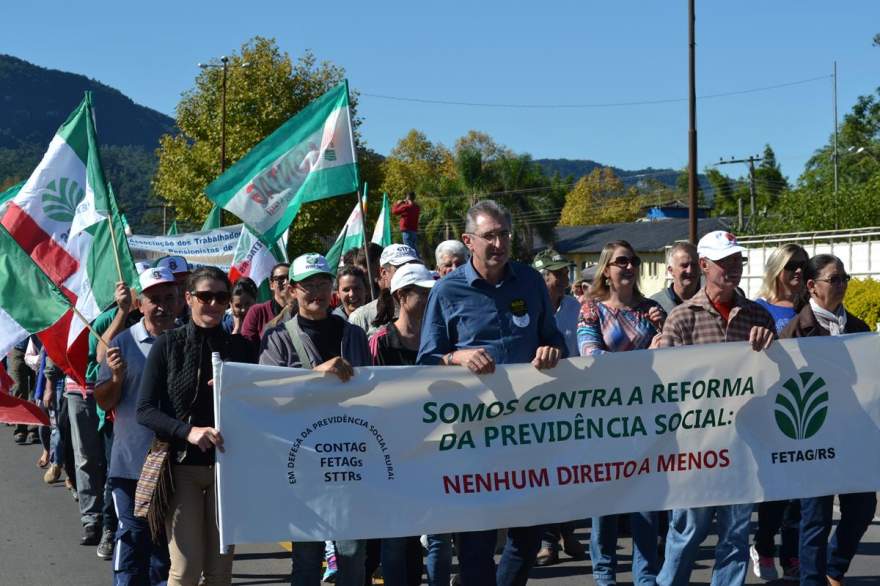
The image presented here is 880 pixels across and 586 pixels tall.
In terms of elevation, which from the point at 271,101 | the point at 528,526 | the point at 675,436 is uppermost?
the point at 271,101

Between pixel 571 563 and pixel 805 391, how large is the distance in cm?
257

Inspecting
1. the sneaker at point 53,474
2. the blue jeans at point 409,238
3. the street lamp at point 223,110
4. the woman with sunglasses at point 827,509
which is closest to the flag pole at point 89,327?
the woman with sunglasses at point 827,509

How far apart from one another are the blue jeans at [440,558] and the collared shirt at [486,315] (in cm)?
101

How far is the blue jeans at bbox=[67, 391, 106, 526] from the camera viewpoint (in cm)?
860

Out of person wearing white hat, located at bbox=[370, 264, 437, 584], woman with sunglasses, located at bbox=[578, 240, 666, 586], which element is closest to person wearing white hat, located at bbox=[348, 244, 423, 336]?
person wearing white hat, located at bbox=[370, 264, 437, 584]

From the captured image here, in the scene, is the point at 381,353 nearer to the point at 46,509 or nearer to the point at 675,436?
the point at 675,436

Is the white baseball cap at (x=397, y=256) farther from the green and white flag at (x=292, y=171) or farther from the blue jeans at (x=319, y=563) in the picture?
the blue jeans at (x=319, y=563)

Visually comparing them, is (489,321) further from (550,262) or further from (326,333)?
(550,262)

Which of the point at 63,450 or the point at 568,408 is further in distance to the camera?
the point at 63,450

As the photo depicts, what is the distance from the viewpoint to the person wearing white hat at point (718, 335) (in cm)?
572

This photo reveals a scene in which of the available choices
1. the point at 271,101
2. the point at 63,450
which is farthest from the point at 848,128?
the point at 63,450

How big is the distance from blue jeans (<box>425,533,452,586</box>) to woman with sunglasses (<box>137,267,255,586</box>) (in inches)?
39.1

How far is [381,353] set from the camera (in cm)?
631

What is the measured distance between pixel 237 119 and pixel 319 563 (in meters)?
43.6
